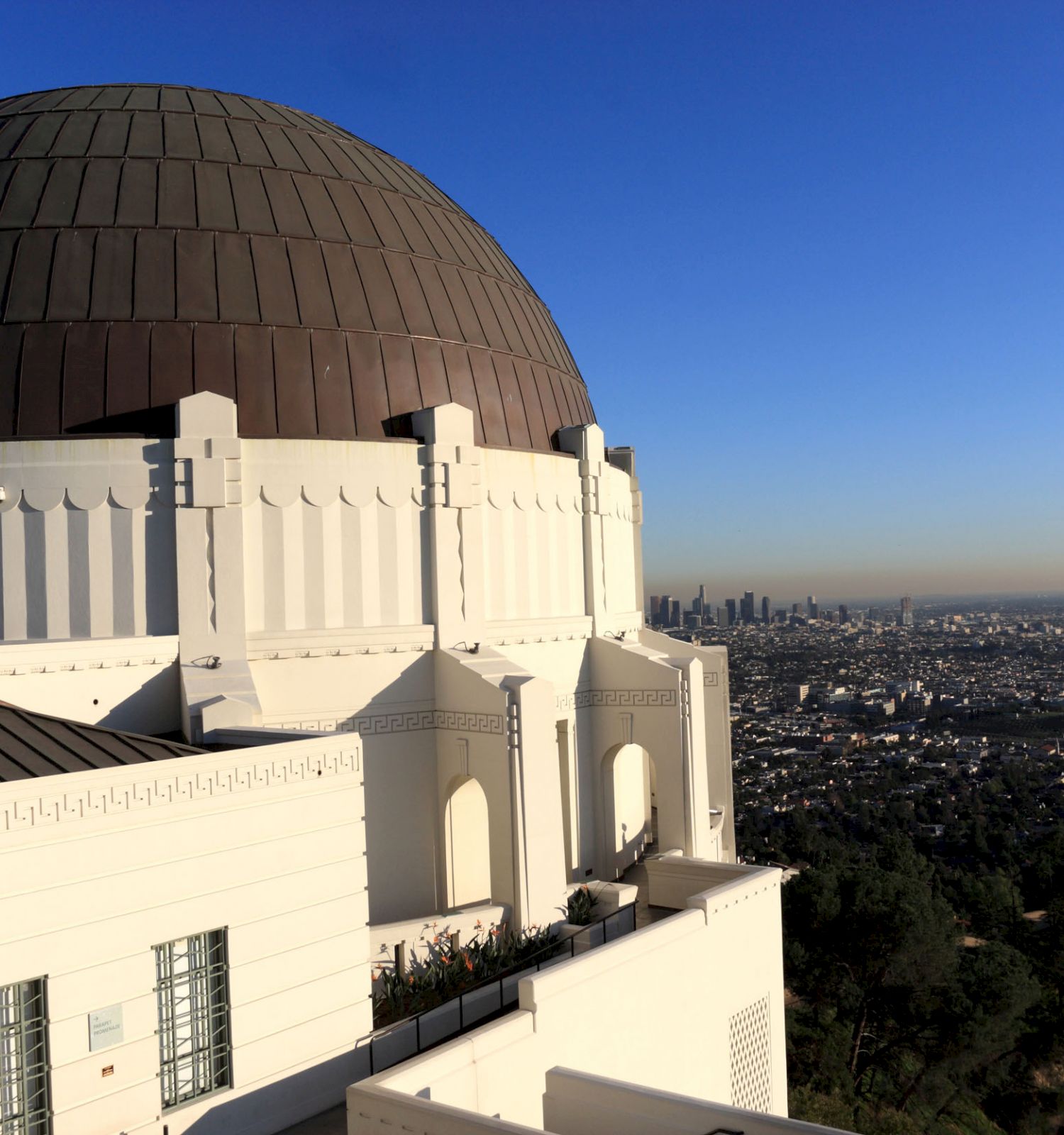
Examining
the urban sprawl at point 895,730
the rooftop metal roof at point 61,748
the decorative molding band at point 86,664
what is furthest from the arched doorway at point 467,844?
the urban sprawl at point 895,730

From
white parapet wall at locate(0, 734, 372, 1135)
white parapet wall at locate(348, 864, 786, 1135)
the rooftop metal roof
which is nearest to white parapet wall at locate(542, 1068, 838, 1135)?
white parapet wall at locate(348, 864, 786, 1135)

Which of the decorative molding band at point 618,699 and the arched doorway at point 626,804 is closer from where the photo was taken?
the decorative molding band at point 618,699

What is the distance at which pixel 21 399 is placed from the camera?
14305mm

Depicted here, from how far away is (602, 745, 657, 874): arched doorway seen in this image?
17922 millimetres

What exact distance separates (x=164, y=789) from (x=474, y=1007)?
492cm

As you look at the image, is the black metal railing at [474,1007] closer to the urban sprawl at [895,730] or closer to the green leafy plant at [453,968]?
the green leafy plant at [453,968]

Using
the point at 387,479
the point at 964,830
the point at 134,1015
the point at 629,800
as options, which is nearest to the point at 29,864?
the point at 134,1015

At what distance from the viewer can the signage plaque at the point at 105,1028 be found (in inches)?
351

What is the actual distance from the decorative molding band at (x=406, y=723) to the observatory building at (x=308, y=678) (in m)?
0.05

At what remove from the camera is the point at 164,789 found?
9.58 metres

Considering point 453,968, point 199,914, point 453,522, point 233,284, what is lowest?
point 453,968

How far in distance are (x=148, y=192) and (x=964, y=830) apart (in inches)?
2378

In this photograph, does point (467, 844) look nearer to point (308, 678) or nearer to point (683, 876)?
point (683, 876)

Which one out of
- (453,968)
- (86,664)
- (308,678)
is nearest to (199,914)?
(453,968)
